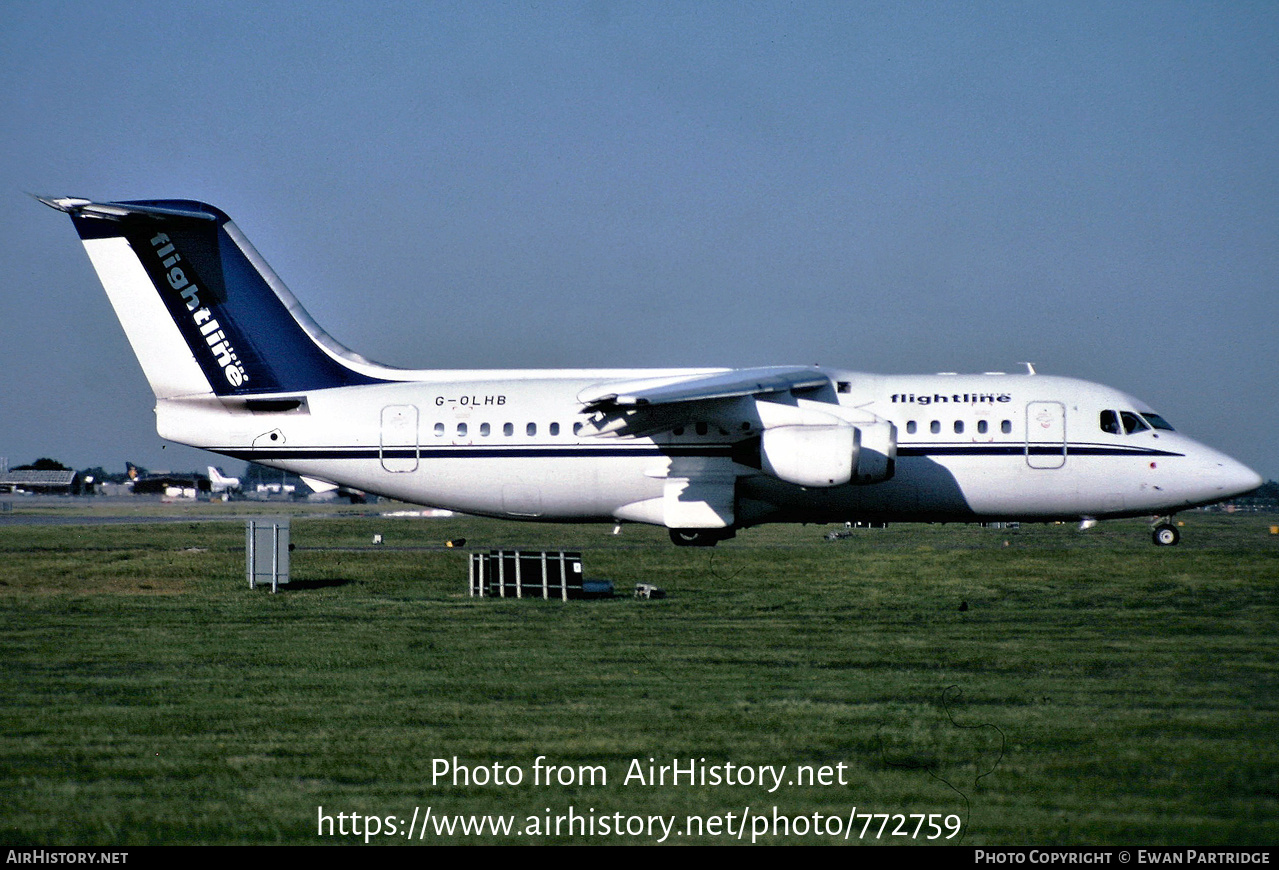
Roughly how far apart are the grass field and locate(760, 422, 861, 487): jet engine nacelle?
239 cm

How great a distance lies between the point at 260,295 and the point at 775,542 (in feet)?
64.2

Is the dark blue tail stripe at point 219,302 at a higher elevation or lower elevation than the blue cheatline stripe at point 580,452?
higher

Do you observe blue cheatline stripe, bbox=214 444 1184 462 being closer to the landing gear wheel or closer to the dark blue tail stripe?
the dark blue tail stripe

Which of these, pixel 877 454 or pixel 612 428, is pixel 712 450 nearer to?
pixel 612 428

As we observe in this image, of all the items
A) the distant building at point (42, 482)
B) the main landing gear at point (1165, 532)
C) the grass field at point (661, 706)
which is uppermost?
the distant building at point (42, 482)

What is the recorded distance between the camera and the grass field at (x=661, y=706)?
9578 mm

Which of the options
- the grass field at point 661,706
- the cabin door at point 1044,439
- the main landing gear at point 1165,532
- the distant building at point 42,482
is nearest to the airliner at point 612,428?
the cabin door at point 1044,439

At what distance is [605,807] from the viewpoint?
9672mm

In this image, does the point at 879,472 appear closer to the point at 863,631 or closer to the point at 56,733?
the point at 863,631

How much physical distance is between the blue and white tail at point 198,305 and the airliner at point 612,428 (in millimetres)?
44

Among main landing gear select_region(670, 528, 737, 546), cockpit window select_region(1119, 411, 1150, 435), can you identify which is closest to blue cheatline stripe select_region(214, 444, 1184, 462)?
cockpit window select_region(1119, 411, 1150, 435)

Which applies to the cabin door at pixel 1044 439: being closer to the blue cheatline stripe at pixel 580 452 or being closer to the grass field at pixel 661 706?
the blue cheatline stripe at pixel 580 452

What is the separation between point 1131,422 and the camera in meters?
26.7

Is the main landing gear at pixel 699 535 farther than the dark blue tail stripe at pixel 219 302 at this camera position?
No
